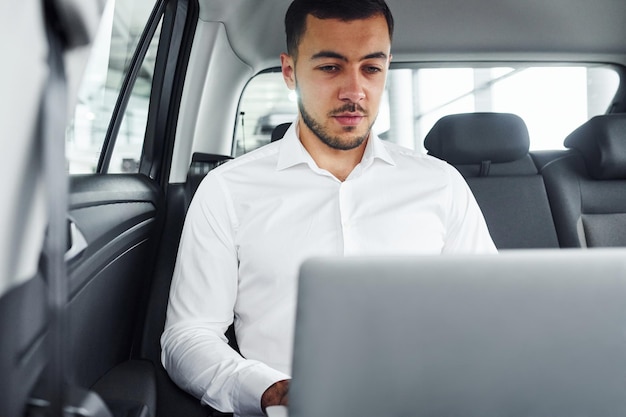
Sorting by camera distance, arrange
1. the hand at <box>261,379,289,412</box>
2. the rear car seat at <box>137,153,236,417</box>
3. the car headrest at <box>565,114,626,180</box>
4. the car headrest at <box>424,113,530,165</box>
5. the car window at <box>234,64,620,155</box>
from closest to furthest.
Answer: the hand at <box>261,379,289,412</box> → the rear car seat at <box>137,153,236,417</box> → the car headrest at <box>424,113,530,165</box> → the car headrest at <box>565,114,626,180</box> → the car window at <box>234,64,620,155</box>

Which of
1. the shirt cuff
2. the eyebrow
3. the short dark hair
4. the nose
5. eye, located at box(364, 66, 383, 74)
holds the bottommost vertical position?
the shirt cuff

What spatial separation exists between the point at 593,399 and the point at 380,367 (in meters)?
0.18

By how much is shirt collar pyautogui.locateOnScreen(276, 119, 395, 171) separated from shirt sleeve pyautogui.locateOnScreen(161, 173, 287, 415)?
0.16 m

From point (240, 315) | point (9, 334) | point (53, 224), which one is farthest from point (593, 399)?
point (240, 315)

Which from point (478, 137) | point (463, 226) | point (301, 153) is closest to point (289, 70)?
point (301, 153)

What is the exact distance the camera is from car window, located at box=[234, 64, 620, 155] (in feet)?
8.80

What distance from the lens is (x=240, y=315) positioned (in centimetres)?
136

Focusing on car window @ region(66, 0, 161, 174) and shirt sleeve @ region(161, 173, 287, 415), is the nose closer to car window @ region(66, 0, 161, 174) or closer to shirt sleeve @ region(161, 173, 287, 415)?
shirt sleeve @ region(161, 173, 287, 415)

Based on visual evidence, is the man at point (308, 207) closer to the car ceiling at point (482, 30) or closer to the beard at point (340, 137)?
the beard at point (340, 137)

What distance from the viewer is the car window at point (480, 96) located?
2684mm

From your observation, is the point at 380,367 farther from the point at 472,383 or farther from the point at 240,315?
the point at 240,315

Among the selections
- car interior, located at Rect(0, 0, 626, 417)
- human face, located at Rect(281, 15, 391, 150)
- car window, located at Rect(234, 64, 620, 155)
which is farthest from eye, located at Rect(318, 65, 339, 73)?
car window, located at Rect(234, 64, 620, 155)

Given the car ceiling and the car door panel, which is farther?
the car ceiling

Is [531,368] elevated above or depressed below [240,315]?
above
